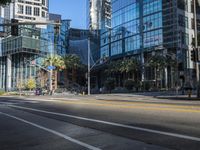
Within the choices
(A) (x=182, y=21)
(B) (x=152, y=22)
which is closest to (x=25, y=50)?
(B) (x=152, y=22)

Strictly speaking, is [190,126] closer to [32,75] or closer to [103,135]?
[103,135]

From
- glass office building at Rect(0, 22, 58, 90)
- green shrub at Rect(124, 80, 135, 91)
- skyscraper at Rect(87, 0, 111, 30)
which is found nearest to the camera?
green shrub at Rect(124, 80, 135, 91)

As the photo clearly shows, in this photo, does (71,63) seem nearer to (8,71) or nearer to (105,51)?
(105,51)

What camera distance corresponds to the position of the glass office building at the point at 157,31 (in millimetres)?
96062

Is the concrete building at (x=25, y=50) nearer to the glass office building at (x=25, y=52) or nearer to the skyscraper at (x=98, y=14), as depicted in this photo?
the glass office building at (x=25, y=52)

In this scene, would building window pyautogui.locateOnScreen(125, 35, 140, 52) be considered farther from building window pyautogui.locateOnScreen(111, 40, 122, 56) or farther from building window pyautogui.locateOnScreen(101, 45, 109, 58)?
building window pyautogui.locateOnScreen(101, 45, 109, 58)

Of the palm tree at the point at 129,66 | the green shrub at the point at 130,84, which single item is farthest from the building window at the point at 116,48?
the green shrub at the point at 130,84

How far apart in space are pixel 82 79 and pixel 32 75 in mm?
20158

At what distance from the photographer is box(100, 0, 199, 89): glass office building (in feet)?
315

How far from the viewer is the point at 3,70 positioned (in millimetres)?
145750

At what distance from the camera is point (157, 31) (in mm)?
98688

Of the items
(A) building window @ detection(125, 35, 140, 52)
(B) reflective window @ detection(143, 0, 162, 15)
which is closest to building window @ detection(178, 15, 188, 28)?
(B) reflective window @ detection(143, 0, 162, 15)

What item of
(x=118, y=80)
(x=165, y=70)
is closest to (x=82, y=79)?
(x=118, y=80)

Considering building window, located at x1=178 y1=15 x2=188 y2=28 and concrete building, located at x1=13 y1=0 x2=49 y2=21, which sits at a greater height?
concrete building, located at x1=13 y1=0 x2=49 y2=21
